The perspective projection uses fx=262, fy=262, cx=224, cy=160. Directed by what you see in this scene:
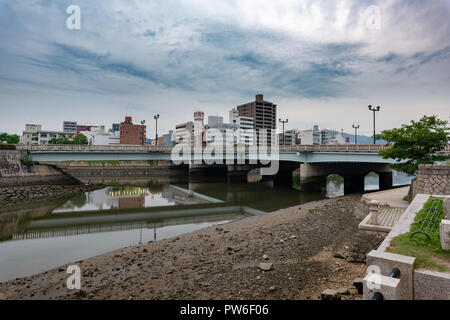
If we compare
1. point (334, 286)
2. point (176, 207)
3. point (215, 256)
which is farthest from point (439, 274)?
point (176, 207)

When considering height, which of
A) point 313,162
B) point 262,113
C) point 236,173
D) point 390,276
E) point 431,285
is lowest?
point 236,173

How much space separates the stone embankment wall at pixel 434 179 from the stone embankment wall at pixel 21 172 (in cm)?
4242

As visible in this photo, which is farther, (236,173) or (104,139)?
(104,139)

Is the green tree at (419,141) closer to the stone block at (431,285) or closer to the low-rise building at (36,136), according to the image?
the stone block at (431,285)

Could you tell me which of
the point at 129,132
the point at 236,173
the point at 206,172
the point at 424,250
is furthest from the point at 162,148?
the point at 129,132

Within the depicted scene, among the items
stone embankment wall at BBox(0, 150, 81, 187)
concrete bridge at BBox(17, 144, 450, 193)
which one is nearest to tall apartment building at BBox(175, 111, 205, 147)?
concrete bridge at BBox(17, 144, 450, 193)

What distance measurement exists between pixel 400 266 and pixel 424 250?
64.3 inches

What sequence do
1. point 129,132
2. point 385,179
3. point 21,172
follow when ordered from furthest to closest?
point 129,132 → point 385,179 → point 21,172

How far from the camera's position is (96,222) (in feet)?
69.8

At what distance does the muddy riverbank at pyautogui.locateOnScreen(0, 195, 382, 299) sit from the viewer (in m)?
7.78

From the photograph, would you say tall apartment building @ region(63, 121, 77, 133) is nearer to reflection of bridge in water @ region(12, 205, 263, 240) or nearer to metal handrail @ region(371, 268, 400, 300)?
reflection of bridge in water @ region(12, 205, 263, 240)

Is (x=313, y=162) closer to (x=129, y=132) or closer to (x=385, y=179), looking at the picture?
(x=385, y=179)

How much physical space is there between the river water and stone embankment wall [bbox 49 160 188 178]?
109 ft

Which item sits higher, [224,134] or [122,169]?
[224,134]
